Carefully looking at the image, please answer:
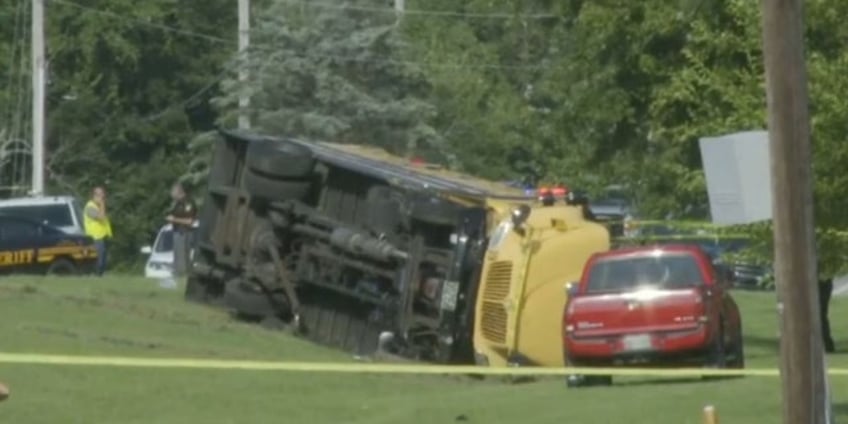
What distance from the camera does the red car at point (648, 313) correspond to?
73.8 ft

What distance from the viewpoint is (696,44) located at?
27625 millimetres

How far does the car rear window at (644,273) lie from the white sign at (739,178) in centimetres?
818

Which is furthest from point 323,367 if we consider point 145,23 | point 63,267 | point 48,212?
point 145,23

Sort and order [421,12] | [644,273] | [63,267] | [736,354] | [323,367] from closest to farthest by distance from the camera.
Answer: [323,367] → [644,273] → [736,354] → [63,267] → [421,12]

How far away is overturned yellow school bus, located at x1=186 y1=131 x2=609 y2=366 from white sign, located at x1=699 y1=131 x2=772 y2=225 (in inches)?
381

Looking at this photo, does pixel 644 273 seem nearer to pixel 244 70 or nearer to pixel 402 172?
pixel 402 172

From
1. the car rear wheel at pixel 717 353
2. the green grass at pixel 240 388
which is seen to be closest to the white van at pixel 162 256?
the green grass at pixel 240 388

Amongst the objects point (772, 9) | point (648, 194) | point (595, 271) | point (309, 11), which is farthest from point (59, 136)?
point (772, 9)

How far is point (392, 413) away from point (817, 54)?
4.96 meters

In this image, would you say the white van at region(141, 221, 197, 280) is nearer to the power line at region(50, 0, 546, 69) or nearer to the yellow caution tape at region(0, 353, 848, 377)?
the power line at region(50, 0, 546, 69)

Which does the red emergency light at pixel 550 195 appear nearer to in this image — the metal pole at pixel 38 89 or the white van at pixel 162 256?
the white van at pixel 162 256

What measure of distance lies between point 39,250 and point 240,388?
21.8 meters

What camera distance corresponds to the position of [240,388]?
22.1 meters

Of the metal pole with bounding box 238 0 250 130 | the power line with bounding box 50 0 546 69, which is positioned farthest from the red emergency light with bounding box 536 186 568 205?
the power line with bounding box 50 0 546 69
